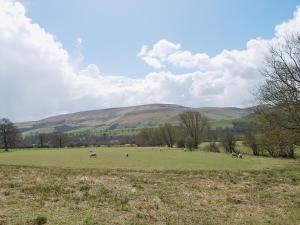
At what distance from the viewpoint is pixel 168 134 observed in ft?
447

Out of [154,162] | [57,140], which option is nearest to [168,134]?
[57,140]

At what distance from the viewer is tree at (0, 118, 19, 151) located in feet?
379

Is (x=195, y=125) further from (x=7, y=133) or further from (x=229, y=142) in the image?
(x=7, y=133)

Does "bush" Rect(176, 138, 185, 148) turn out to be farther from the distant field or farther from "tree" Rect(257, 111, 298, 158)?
"tree" Rect(257, 111, 298, 158)

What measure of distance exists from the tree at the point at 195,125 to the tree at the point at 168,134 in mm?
8969

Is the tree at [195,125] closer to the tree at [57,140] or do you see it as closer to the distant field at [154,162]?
the distant field at [154,162]

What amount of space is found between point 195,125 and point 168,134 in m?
15.6

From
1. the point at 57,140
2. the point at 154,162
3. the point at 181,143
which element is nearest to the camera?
the point at 154,162

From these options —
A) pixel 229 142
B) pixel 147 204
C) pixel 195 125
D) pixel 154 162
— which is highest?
pixel 195 125

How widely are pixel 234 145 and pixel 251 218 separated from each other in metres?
82.0

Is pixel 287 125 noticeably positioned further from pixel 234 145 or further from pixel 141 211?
pixel 234 145

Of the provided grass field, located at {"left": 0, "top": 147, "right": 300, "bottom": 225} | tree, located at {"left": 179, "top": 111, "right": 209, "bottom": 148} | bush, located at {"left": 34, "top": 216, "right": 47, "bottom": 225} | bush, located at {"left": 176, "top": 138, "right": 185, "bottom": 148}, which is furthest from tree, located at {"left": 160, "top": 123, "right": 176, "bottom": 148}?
bush, located at {"left": 34, "top": 216, "right": 47, "bottom": 225}

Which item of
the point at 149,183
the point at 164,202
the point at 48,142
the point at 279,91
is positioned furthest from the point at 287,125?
the point at 48,142

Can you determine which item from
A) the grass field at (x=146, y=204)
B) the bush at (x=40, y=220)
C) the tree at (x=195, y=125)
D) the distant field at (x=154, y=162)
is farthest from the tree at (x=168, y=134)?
the bush at (x=40, y=220)
